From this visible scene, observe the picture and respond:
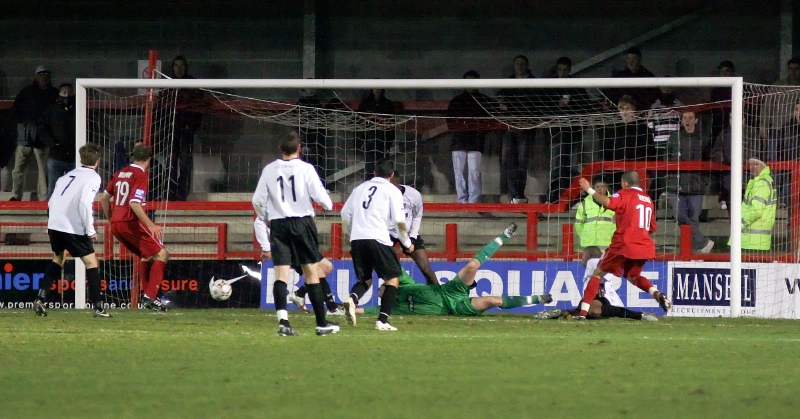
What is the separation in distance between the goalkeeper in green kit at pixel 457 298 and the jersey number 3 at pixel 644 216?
4.32 ft

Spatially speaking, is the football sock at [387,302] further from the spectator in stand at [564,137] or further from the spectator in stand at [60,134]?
the spectator in stand at [60,134]

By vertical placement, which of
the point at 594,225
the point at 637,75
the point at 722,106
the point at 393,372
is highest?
the point at 637,75

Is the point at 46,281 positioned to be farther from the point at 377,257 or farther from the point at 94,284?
the point at 377,257

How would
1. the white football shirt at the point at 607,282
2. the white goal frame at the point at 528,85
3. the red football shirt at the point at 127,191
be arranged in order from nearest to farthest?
the red football shirt at the point at 127,191
the white goal frame at the point at 528,85
the white football shirt at the point at 607,282

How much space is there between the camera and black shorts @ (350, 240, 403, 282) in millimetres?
10797

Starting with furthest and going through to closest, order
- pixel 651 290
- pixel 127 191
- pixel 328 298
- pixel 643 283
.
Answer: pixel 127 191, pixel 643 283, pixel 651 290, pixel 328 298

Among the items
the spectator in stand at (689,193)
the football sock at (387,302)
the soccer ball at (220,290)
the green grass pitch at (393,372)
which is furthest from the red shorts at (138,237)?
the spectator in stand at (689,193)

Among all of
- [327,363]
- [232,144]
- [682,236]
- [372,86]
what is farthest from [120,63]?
[327,363]

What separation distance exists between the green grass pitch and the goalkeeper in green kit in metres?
1.74

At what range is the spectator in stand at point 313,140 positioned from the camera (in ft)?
56.0

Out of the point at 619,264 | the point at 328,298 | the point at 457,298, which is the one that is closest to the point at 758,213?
the point at 619,264

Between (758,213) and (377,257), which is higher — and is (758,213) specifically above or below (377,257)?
above

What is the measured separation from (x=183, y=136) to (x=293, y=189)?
841 cm

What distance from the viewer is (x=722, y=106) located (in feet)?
55.2
